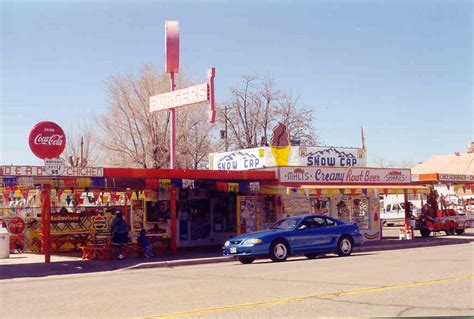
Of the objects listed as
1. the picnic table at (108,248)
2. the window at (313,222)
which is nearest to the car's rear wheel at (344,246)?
the window at (313,222)

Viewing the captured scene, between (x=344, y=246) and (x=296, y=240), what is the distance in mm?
2197

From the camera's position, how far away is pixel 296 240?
846 inches

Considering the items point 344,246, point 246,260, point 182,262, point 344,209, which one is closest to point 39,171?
point 182,262

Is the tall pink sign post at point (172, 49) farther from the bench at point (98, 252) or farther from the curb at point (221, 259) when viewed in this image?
the curb at point (221, 259)

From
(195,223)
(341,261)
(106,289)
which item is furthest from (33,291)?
(195,223)

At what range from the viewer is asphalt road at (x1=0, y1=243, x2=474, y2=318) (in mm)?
10453

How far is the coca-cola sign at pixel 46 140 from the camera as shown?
21.4 m

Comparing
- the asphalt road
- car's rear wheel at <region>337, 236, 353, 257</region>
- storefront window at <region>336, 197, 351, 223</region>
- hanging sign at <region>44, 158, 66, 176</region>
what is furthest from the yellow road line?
storefront window at <region>336, 197, 351, 223</region>

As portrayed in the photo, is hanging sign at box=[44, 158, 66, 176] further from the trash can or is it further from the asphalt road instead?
the trash can

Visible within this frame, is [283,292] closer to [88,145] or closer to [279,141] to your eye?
[279,141]

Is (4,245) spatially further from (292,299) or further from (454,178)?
(454,178)

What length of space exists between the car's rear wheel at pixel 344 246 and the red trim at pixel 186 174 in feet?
18.8

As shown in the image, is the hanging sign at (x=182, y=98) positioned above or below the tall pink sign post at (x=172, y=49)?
below

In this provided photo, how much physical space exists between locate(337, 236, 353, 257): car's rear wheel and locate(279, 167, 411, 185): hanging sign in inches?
235
